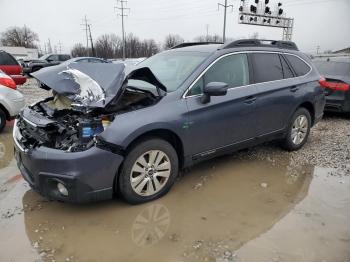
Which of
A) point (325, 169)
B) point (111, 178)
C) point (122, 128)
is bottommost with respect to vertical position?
point (325, 169)

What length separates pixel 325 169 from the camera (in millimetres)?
5047

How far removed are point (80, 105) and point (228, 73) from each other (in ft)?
6.50

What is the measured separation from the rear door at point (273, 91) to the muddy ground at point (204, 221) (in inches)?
27.8

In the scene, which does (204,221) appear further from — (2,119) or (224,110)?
(2,119)

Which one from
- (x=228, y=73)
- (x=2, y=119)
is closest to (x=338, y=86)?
(x=228, y=73)

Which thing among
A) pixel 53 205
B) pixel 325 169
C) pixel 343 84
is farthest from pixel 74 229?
pixel 343 84

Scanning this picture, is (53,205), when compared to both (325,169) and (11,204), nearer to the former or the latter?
(11,204)

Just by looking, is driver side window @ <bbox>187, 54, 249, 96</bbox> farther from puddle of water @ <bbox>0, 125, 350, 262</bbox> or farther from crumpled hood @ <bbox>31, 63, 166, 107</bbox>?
puddle of water @ <bbox>0, 125, 350, 262</bbox>

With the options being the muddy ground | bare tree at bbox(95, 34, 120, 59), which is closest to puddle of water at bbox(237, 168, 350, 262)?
the muddy ground

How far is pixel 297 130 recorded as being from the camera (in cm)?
566

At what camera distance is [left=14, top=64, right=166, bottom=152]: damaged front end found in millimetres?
3406

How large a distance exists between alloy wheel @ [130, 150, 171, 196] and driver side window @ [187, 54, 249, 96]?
0.85 metres

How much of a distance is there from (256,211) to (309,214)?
0.57 meters

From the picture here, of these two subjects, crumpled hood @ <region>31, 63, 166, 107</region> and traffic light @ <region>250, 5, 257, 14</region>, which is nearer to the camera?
crumpled hood @ <region>31, 63, 166, 107</region>
